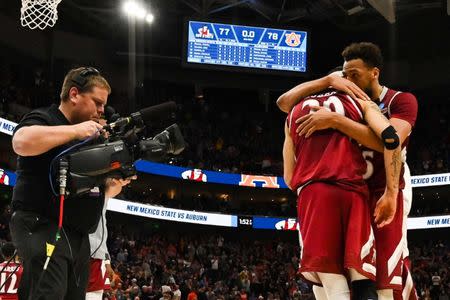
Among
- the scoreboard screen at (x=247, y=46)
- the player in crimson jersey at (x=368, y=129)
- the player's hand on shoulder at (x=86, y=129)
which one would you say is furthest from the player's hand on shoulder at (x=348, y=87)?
the scoreboard screen at (x=247, y=46)

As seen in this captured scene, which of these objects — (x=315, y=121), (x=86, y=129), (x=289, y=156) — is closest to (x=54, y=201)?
(x=86, y=129)

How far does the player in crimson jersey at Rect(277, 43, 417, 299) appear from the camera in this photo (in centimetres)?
317

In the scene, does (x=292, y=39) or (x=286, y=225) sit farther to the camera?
(x=286, y=225)

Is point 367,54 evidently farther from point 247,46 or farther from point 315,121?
point 247,46

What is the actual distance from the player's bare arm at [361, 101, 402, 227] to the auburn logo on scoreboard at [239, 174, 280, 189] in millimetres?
24558

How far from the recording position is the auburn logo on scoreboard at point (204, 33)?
23.8 metres

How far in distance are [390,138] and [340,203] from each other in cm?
43

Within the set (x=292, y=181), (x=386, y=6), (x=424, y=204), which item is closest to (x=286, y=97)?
(x=292, y=181)

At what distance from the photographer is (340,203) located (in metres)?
3.13

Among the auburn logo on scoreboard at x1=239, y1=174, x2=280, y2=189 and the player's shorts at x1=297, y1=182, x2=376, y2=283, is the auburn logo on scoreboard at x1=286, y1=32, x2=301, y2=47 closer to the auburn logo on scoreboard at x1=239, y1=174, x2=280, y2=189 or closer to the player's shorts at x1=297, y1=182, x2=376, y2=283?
the auburn logo on scoreboard at x1=239, y1=174, x2=280, y2=189

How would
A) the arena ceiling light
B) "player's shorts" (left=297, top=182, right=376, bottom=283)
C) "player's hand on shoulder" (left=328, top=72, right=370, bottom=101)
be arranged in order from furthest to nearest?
1. the arena ceiling light
2. "player's hand on shoulder" (left=328, top=72, right=370, bottom=101)
3. "player's shorts" (left=297, top=182, right=376, bottom=283)

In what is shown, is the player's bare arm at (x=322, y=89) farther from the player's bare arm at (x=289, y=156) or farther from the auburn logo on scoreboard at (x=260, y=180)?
the auburn logo on scoreboard at (x=260, y=180)

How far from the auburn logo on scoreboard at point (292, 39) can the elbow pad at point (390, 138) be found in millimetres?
21714

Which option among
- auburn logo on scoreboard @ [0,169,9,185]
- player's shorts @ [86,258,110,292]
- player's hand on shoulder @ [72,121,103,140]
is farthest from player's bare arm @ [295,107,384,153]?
auburn logo on scoreboard @ [0,169,9,185]
